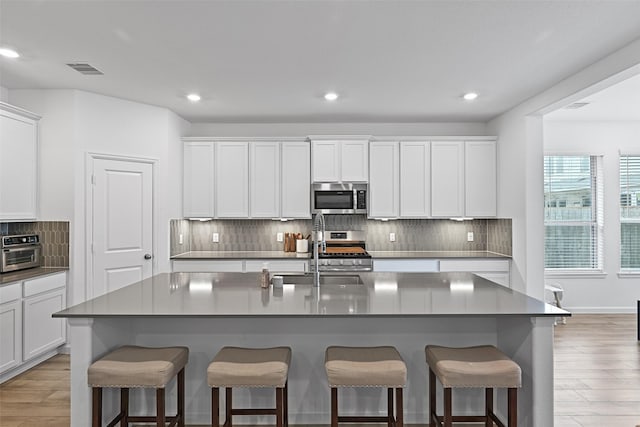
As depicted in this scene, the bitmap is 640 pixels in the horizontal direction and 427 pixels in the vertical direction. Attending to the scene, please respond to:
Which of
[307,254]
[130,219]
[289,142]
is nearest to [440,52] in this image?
[289,142]

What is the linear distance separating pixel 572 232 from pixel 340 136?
3.66 m

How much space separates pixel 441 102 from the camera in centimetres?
477

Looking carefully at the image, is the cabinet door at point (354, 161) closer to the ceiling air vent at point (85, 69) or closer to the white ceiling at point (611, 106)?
the white ceiling at point (611, 106)

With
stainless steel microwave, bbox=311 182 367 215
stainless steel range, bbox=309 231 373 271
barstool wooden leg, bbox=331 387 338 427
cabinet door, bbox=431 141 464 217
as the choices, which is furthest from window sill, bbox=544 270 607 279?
barstool wooden leg, bbox=331 387 338 427

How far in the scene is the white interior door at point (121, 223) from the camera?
446 cm

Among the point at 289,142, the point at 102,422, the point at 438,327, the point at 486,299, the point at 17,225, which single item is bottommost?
the point at 102,422

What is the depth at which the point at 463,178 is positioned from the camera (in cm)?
552

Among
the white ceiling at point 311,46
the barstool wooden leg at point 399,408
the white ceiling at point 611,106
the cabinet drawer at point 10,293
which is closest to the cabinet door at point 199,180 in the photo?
the white ceiling at point 311,46

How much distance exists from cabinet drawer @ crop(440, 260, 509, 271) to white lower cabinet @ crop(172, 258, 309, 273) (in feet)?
5.51

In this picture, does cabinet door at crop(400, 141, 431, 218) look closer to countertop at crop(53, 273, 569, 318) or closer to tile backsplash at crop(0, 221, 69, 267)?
countertop at crop(53, 273, 569, 318)

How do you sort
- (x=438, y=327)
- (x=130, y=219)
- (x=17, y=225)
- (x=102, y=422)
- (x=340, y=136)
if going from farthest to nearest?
(x=340, y=136)
(x=130, y=219)
(x=17, y=225)
(x=438, y=327)
(x=102, y=422)

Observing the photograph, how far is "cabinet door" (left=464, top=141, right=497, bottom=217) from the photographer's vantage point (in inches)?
217

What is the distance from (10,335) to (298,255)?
9.67 ft

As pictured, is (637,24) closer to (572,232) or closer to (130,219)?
(572,232)
